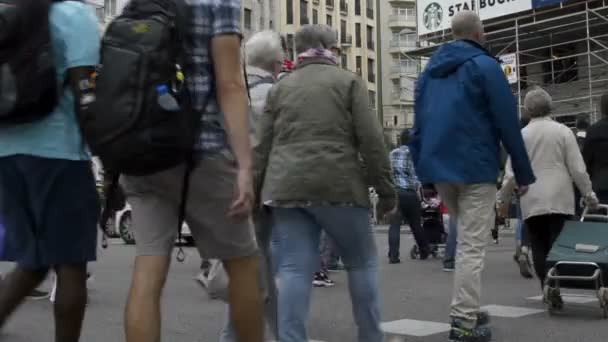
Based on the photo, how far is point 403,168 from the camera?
11711mm

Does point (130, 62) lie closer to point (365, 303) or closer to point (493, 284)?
point (365, 303)

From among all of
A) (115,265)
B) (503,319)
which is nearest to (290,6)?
(115,265)

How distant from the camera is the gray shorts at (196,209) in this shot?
3.36m

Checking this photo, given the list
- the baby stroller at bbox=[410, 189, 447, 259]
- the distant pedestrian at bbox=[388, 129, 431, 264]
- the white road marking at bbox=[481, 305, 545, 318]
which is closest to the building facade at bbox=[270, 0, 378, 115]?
the baby stroller at bbox=[410, 189, 447, 259]

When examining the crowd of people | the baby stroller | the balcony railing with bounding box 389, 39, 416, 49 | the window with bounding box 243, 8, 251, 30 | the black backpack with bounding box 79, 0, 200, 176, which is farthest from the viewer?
the balcony railing with bounding box 389, 39, 416, 49

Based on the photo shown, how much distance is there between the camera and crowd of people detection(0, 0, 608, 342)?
11.0 feet

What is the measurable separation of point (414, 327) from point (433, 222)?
711cm

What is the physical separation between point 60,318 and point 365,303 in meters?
1.43

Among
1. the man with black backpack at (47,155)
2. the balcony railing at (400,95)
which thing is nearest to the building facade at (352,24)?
the balcony railing at (400,95)

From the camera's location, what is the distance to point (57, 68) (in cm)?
377

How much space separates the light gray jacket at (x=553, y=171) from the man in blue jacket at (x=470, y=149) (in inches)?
56.8

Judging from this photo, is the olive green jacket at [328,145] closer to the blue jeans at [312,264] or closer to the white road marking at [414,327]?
the blue jeans at [312,264]

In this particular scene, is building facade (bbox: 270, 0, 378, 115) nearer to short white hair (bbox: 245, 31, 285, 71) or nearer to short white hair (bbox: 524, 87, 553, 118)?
short white hair (bbox: 524, 87, 553, 118)

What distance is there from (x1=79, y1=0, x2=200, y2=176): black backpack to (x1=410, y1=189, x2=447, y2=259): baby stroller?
9.81m
